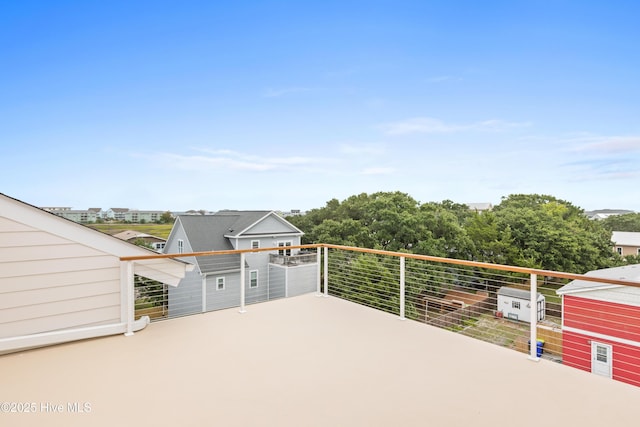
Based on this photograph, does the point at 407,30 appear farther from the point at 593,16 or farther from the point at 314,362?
the point at 314,362

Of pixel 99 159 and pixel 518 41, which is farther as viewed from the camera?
pixel 518 41

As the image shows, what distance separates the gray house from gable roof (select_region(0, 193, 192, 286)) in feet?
21.0

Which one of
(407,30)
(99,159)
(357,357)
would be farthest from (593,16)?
(99,159)

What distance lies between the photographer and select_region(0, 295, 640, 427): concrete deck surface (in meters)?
1.66

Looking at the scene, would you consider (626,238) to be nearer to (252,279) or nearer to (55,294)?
(252,279)

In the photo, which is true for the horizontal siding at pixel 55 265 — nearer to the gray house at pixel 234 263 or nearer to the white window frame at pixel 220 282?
the gray house at pixel 234 263

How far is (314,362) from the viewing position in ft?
7.66

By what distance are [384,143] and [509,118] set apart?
424 centimetres

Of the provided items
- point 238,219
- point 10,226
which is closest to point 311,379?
point 10,226

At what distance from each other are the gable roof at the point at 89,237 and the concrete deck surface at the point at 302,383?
60 cm

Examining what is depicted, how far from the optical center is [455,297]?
519 inches

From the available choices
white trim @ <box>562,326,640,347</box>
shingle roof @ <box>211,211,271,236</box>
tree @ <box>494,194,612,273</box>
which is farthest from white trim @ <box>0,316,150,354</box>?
tree @ <box>494,194,612,273</box>

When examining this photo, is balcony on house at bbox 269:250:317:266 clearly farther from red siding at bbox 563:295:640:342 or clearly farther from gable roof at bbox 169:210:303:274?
red siding at bbox 563:295:640:342

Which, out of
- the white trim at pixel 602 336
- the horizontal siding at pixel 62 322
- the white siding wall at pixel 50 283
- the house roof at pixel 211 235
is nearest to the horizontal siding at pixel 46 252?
the white siding wall at pixel 50 283
